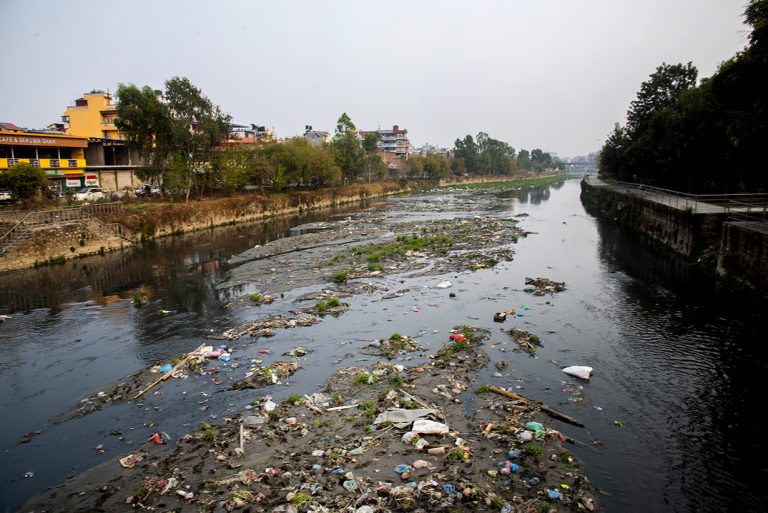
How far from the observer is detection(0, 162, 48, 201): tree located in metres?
29.8

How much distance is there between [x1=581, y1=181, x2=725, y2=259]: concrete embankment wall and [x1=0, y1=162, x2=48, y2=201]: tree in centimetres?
3926

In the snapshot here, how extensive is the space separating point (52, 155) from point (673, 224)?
47678 mm

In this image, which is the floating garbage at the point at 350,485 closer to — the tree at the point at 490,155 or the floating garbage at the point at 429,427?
the floating garbage at the point at 429,427

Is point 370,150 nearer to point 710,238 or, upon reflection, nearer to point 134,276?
point 134,276

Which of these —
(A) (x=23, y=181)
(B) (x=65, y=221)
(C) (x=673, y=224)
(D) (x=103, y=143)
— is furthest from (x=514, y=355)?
(D) (x=103, y=143)

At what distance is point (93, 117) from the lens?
61.1 m

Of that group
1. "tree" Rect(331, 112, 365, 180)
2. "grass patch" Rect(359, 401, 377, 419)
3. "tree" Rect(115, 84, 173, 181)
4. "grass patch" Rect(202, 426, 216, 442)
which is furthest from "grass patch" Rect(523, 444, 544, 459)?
"tree" Rect(331, 112, 365, 180)

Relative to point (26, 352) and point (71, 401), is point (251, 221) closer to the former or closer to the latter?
point (26, 352)

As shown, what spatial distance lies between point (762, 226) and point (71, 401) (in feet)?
78.6

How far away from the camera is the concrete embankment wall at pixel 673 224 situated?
2259 centimetres

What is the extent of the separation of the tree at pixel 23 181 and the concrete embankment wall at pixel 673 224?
39257 millimetres

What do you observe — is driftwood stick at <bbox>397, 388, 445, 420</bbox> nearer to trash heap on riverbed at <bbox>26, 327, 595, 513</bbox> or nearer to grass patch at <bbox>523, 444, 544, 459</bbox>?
trash heap on riverbed at <bbox>26, 327, 595, 513</bbox>

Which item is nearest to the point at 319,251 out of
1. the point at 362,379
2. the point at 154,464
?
the point at 362,379

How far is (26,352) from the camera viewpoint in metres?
14.1
